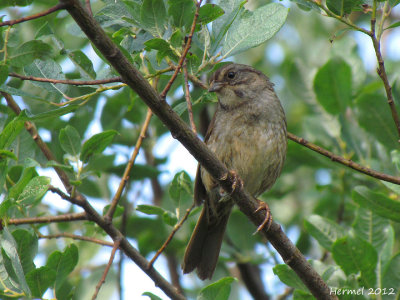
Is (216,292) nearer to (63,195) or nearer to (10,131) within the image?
(63,195)

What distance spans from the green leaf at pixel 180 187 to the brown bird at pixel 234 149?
0.45m

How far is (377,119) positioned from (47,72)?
220cm

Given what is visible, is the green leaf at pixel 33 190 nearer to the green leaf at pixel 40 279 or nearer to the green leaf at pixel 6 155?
the green leaf at pixel 6 155

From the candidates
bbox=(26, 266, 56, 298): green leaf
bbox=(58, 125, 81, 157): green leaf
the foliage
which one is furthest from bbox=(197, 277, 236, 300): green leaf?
bbox=(58, 125, 81, 157): green leaf

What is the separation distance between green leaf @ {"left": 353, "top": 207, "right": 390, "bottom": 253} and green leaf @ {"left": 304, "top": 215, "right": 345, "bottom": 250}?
0.14 m

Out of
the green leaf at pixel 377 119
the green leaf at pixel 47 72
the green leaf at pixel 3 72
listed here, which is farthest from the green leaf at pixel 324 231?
the green leaf at pixel 3 72

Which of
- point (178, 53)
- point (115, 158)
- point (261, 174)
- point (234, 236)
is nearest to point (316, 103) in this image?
point (261, 174)

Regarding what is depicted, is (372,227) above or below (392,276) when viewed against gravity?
above

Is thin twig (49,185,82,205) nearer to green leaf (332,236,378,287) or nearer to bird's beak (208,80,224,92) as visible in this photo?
green leaf (332,236,378,287)

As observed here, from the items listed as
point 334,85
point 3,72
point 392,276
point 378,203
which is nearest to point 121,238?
point 3,72

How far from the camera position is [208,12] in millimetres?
2951

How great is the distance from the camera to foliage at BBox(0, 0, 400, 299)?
3066 millimetres

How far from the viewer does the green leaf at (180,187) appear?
396 centimetres

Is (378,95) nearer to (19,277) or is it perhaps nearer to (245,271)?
(245,271)
